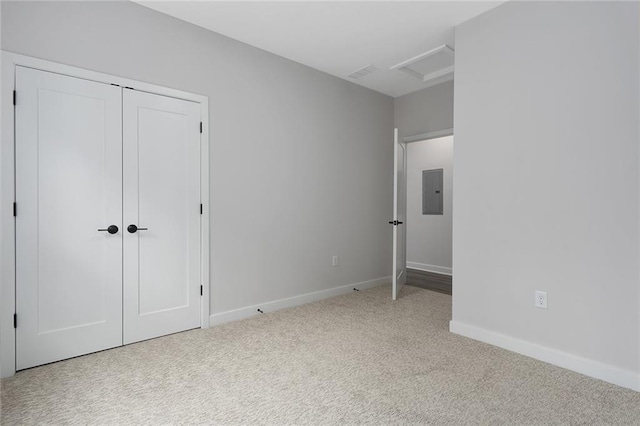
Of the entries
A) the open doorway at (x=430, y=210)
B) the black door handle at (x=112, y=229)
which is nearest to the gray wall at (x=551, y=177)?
the open doorway at (x=430, y=210)

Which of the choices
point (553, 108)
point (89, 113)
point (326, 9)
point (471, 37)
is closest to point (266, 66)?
point (326, 9)

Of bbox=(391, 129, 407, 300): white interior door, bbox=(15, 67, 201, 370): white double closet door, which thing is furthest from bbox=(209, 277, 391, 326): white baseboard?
bbox=(391, 129, 407, 300): white interior door

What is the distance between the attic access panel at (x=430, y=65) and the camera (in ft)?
11.7

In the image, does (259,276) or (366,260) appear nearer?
(259,276)

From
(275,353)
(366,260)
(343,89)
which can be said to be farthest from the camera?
(366,260)

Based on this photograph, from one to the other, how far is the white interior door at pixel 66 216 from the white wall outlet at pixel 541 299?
129 inches

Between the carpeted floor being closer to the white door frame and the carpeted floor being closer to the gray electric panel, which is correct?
the white door frame

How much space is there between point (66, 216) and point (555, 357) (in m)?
3.72

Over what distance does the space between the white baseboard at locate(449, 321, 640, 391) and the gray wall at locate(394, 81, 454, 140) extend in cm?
267

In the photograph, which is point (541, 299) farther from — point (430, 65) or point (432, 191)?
point (432, 191)

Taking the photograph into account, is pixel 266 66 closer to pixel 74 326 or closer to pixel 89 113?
pixel 89 113

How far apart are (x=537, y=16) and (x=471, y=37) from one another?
520 millimetres

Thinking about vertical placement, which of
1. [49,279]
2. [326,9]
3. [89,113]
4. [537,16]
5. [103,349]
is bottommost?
[103,349]

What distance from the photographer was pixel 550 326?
244cm
